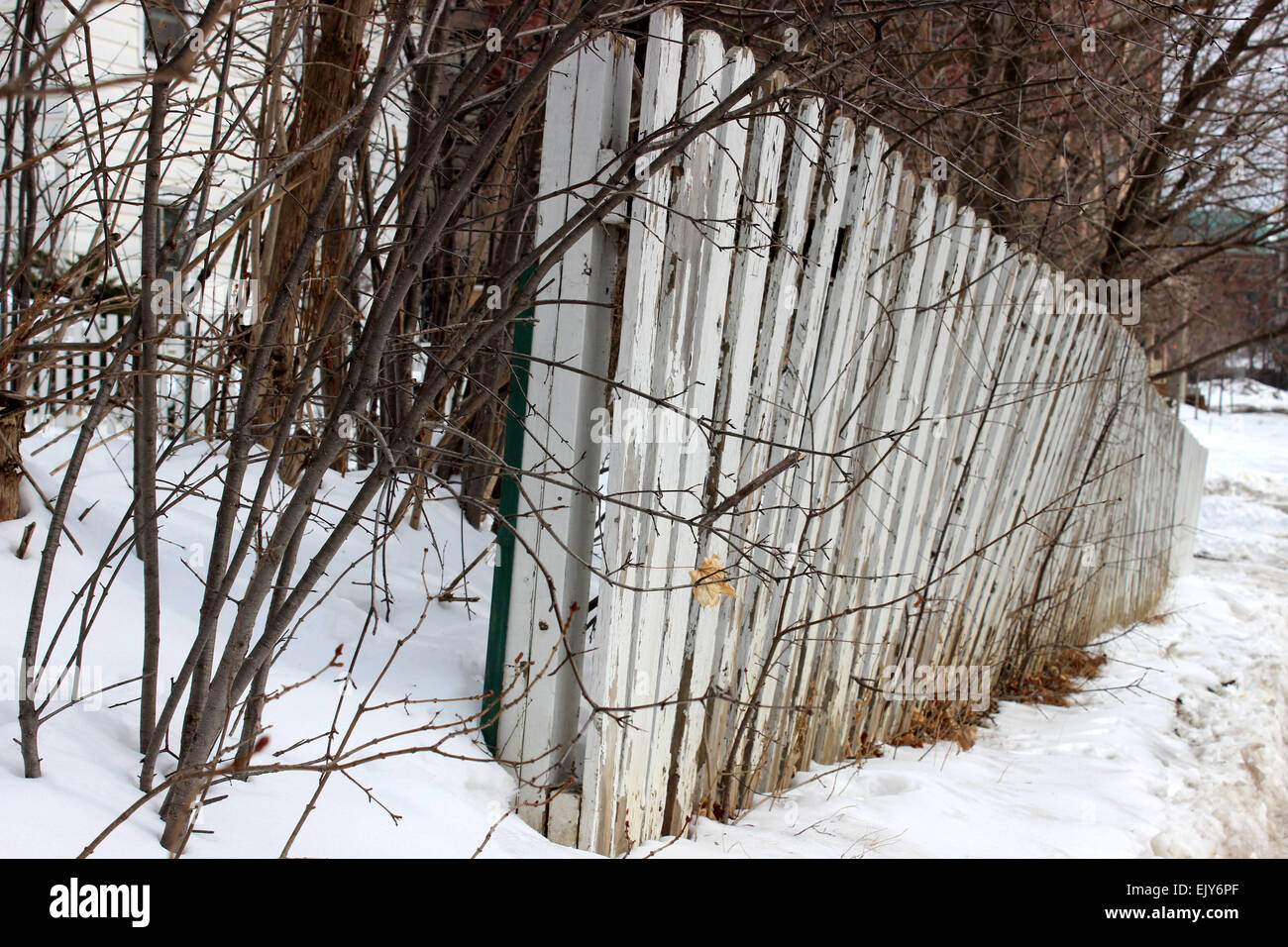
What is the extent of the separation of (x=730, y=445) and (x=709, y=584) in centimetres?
39

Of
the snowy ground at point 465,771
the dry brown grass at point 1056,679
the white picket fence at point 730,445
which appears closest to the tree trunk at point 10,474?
the snowy ground at point 465,771

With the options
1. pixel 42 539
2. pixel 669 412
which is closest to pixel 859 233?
pixel 669 412

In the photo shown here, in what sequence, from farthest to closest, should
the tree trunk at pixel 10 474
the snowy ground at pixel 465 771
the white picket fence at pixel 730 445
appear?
the tree trunk at pixel 10 474
the white picket fence at pixel 730 445
the snowy ground at pixel 465 771

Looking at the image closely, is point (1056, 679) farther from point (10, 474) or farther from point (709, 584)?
point (10, 474)

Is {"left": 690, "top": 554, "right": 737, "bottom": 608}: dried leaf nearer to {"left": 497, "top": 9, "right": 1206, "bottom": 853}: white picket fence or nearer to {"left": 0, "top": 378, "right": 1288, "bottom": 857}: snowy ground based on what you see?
{"left": 497, "top": 9, "right": 1206, "bottom": 853}: white picket fence

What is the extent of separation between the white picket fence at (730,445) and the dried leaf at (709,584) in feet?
0.21

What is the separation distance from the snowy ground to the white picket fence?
197 millimetres

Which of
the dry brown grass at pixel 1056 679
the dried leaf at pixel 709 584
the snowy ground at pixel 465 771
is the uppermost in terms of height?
the dried leaf at pixel 709 584

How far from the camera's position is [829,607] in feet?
10.3

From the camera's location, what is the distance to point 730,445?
97.4 inches

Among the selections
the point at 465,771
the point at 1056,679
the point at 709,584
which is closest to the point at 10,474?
the point at 465,771

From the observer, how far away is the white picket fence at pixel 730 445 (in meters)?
2.18

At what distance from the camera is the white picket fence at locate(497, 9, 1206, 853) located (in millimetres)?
2176

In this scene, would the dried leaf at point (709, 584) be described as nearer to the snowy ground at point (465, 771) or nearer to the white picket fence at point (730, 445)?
the white picket fence at point (730, 445)
